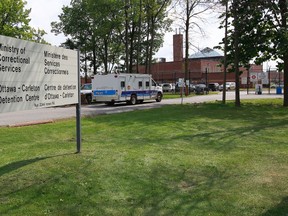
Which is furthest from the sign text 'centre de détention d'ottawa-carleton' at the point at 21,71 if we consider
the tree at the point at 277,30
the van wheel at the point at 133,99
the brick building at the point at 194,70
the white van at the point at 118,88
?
the brick building at the point at 194,70

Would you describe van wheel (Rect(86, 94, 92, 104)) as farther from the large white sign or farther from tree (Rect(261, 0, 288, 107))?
the large white sign

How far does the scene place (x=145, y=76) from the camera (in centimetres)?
3122

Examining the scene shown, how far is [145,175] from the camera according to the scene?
6195 millimetres

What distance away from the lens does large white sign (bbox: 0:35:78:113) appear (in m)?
5.66

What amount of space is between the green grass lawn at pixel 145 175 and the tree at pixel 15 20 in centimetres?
3673

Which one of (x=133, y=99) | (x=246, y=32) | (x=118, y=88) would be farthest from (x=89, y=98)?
(x=246, y=32)

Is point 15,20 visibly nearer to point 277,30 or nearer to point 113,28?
point 113,28

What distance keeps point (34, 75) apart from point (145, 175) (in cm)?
253

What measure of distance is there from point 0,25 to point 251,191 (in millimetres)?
43412

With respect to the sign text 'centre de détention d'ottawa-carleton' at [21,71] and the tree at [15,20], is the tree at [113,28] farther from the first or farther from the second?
the sign text 'centre de détention d'ottawa-carleton' at [21,71]

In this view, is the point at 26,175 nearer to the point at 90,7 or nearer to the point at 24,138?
the point at 24,138

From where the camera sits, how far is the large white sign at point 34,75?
5.66m

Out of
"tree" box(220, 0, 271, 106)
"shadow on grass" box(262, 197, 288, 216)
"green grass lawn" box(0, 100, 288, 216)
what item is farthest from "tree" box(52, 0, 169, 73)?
"shadow on grass" box(262, 197, 288, 216)

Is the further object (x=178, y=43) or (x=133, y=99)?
(x=178, y=43)
